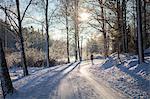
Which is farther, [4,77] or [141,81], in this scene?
[141,81]

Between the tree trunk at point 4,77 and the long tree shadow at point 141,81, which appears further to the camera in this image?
the tree trunk at point 4,77

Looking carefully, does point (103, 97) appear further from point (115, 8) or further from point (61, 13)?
point (61, 13)

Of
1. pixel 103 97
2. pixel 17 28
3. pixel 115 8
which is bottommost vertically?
pixel 103 97

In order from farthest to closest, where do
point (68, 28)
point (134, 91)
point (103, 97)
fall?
point (68, 28)
point (134, 91)
point (103, 97)

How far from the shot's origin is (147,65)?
20906 millimetres

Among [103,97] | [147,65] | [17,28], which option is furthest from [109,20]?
[103,97]

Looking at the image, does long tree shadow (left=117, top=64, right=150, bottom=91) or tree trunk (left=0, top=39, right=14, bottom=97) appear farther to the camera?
tree trunk (left=0, top=39, right=14, bottom=97)

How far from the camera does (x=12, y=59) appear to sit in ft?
178

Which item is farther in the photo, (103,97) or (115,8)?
(115,8)

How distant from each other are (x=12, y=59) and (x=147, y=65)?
37.3m

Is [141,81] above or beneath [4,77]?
beneath

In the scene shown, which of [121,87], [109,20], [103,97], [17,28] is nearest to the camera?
[103,97]

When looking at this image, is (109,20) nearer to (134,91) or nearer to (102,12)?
(102,12)

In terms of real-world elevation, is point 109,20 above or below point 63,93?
above
